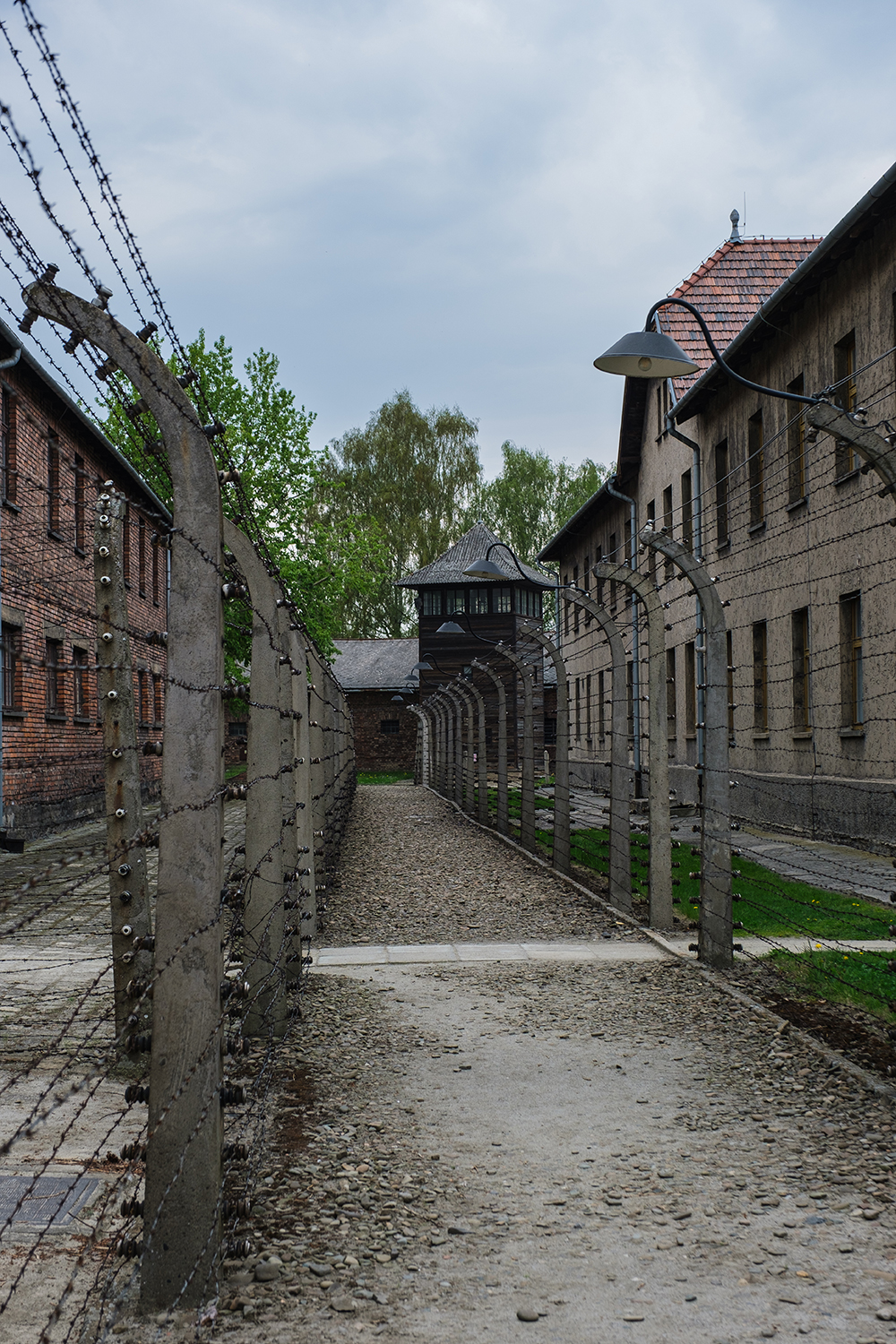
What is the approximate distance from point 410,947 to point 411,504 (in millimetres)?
47656

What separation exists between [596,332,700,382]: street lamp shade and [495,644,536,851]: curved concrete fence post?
7.14m

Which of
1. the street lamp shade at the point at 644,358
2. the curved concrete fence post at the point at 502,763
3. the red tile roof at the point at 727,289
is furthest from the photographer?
the red tile roof at the point at 727,289

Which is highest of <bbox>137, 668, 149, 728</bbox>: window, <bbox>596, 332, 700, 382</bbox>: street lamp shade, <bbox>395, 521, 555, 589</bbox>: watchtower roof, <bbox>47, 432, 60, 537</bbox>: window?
<bbox>395, 521, 555, 589</bbox>: watchtower roof

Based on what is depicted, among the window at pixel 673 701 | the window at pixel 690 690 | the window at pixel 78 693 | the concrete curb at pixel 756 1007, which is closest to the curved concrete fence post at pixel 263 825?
the concrete curb at pixel 756 1007

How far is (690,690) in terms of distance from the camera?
2827cm

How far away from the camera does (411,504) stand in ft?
185

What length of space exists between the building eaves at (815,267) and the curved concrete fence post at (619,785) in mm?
7348

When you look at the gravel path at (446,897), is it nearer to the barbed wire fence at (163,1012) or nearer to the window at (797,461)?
the barbed wire fence at (163,1012)

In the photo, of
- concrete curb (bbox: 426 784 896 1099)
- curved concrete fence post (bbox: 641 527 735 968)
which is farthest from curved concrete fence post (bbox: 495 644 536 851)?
curved concrete fence post (bbox: 641 527 735 968)

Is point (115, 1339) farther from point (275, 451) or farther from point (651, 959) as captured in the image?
point (275, 451)

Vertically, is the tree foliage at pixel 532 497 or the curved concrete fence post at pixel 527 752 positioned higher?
the tree foliage at pixel 532 497

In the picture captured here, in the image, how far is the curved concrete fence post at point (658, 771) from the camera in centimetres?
991

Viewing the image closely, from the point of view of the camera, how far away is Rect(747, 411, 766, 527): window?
21.9 meters

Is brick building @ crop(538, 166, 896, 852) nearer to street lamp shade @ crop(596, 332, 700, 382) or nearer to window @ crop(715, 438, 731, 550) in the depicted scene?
window @ crop(715, 438, 731, 550)
